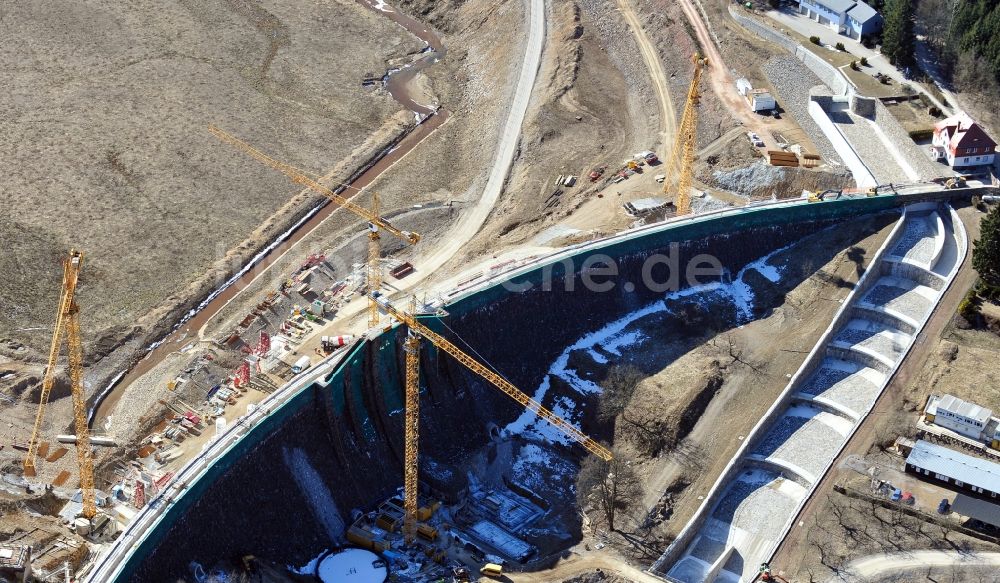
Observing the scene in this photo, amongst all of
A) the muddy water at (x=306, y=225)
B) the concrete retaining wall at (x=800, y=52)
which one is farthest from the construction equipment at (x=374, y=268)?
the concrete retaining wall at (x=800, y=52)

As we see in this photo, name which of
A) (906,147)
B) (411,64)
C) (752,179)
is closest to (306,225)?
(411,64)

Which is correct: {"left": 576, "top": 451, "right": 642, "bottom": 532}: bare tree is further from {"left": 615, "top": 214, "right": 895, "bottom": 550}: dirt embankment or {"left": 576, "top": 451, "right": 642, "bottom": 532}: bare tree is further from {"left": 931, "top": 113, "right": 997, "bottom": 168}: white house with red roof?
{"left": 931, "top": 113, "right": 997, "bottom": 168}: white house with red roof

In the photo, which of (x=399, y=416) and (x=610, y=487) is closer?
(x=610, y=487)

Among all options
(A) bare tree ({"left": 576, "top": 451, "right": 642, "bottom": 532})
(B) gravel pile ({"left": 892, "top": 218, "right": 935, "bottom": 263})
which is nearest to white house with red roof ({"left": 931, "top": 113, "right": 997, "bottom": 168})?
(B) gravel pile ({"left": 892, "top": 218, "right": 935, "bottom": 263})

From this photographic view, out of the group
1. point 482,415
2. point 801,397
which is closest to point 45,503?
point 482,415

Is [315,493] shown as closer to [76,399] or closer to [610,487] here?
[76,399]

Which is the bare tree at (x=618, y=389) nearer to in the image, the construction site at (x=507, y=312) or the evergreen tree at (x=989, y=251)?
the construction site at (x=507, y=312)
